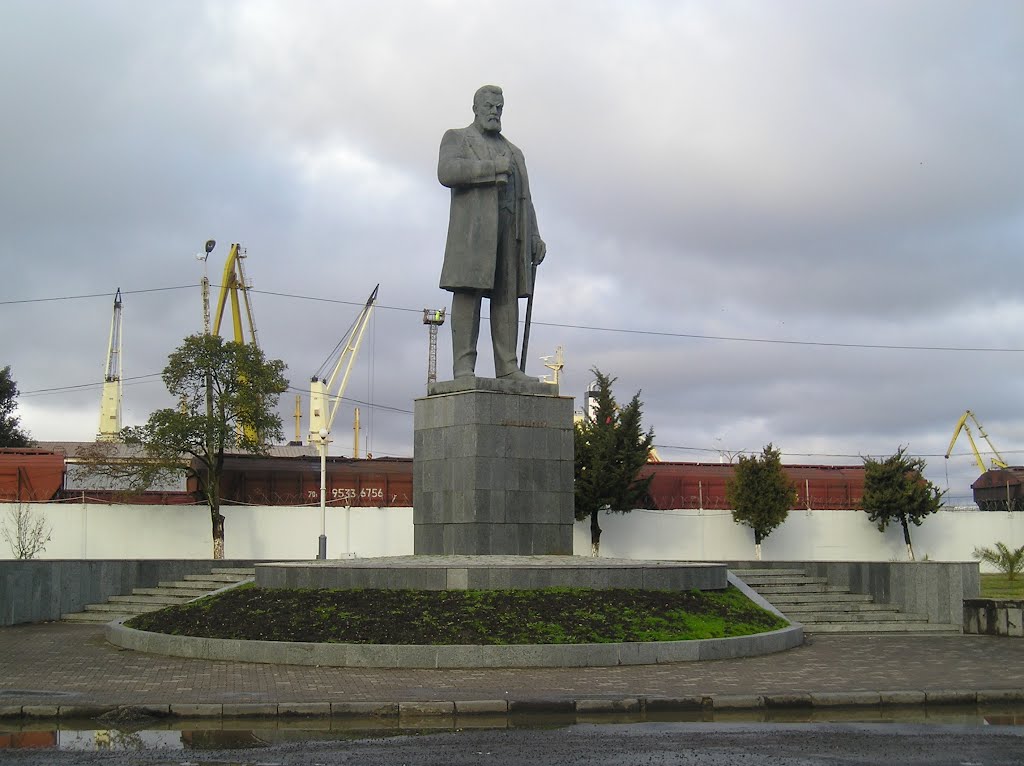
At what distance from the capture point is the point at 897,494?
39.8 meters

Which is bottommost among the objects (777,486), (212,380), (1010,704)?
(1010,704)

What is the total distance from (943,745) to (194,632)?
999cm

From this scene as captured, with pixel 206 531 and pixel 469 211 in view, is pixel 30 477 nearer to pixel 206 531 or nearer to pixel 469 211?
pixel 206 531

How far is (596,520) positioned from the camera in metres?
36.7

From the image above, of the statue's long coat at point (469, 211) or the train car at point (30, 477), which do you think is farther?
the train car at point (30, 477)

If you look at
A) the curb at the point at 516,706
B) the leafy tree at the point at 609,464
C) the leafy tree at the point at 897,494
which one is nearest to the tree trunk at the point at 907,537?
the leafy tree at the point at 897,494

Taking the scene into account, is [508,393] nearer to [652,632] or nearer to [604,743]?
[652,632]

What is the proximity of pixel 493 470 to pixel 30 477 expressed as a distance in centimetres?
2410

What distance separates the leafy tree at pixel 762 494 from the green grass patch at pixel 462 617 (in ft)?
72.7

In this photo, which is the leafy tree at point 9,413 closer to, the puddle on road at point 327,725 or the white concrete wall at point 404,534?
the white concrete wall at point 404,534

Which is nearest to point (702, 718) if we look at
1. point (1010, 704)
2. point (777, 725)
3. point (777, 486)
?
point (777, 725)

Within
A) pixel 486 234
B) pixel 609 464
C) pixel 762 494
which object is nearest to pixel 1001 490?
pixel 762 494

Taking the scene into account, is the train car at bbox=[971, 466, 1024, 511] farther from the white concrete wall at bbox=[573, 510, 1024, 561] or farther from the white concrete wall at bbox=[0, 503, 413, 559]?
the white concrete wall at bbox=[0, 503, 413, 559]

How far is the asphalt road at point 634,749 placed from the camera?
27.4 ft
